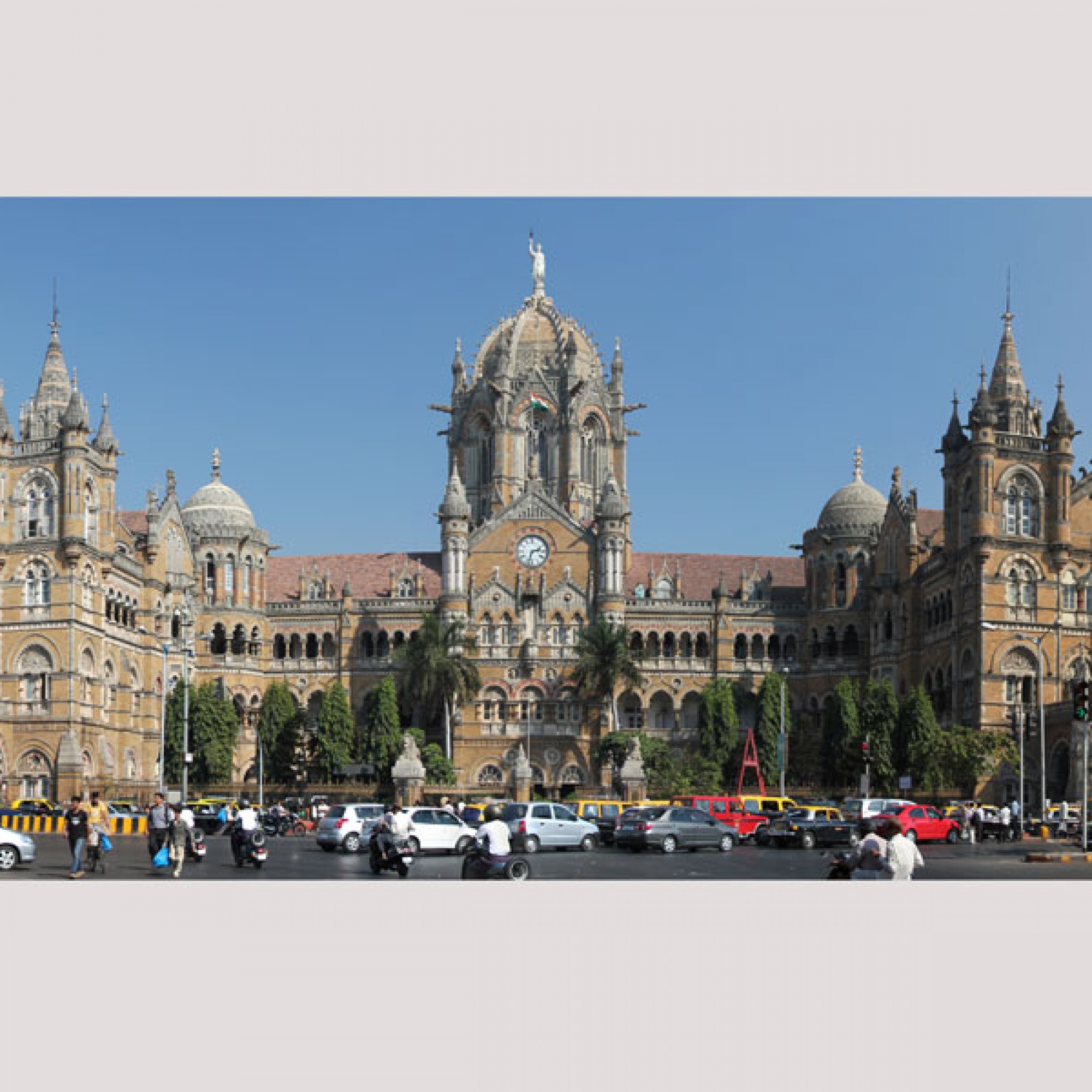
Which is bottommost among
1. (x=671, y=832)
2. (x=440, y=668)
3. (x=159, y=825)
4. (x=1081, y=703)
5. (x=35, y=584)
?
(x=671, y=832)

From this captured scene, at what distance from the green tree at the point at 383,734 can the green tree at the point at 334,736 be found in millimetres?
975

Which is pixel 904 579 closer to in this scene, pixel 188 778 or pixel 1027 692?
pixel 1027 692

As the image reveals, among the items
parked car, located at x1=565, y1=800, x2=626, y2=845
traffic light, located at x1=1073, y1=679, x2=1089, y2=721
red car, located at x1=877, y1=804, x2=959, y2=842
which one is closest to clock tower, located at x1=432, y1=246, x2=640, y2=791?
parked car, located at x1=565, y1=800, x2=626, y2=845

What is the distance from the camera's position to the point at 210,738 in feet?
301

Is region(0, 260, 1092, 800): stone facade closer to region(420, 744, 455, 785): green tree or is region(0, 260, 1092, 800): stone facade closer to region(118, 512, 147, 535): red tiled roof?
region(118, 512, 147, 535): red tiled roof

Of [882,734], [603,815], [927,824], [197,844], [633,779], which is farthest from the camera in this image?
[633,779]

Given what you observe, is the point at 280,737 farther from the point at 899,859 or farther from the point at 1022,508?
the point at 899,859

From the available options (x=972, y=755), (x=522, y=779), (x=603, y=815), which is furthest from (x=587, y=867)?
(x=522, y=779)

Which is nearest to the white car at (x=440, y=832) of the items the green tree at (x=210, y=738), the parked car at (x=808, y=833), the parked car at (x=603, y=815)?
the parked car at (x=603, y=815)

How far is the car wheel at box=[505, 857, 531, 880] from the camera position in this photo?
3734cm

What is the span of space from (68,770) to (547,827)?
37.7m

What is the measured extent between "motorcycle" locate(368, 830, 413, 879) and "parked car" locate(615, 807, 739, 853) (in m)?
12.9

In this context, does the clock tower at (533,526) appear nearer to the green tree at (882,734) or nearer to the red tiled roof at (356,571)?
the red tiled roof at (356,571)

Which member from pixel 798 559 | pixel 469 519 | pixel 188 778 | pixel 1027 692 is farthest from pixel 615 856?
pixel 798 559
